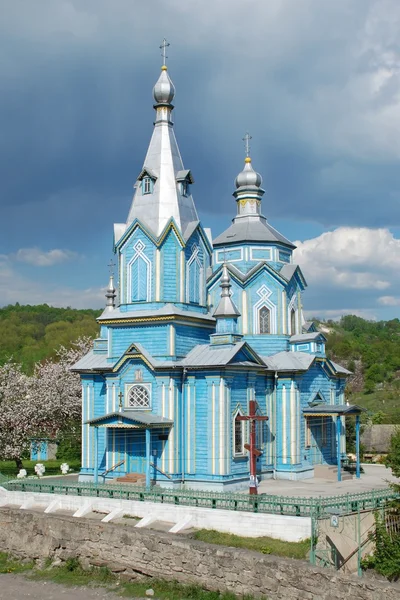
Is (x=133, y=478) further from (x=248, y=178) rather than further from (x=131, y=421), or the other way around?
(x=248, y=178)

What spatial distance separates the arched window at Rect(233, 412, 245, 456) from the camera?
22.7 meters

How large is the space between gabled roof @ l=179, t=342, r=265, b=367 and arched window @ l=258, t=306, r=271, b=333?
3177 millimetres

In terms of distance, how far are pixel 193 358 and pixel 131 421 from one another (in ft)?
9.22

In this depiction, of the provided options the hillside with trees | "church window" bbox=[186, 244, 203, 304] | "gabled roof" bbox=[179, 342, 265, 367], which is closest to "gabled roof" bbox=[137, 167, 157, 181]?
"church window" bbox=[186, 244, 203, 304]

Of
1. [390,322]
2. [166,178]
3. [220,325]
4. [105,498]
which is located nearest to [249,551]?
[105,498]

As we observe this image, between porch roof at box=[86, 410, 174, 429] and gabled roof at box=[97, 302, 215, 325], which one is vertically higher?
gabled roof at box=[97, 302, 215, 325]

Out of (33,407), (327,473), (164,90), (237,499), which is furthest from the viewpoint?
(33,407)

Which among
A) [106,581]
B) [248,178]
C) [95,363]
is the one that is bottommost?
[106,581]

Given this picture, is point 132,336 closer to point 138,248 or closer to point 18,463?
point 138,248

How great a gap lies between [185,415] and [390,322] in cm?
14890

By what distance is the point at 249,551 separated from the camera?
15.9m

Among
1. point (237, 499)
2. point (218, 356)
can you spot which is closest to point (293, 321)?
point (218, 356)

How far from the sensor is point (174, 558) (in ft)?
54.2

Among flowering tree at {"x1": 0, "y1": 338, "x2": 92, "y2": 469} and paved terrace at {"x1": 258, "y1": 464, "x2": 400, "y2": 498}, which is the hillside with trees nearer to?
flowering tree at {"x1": 0, "y1": 338, "x2": 92, "y2": 469}
